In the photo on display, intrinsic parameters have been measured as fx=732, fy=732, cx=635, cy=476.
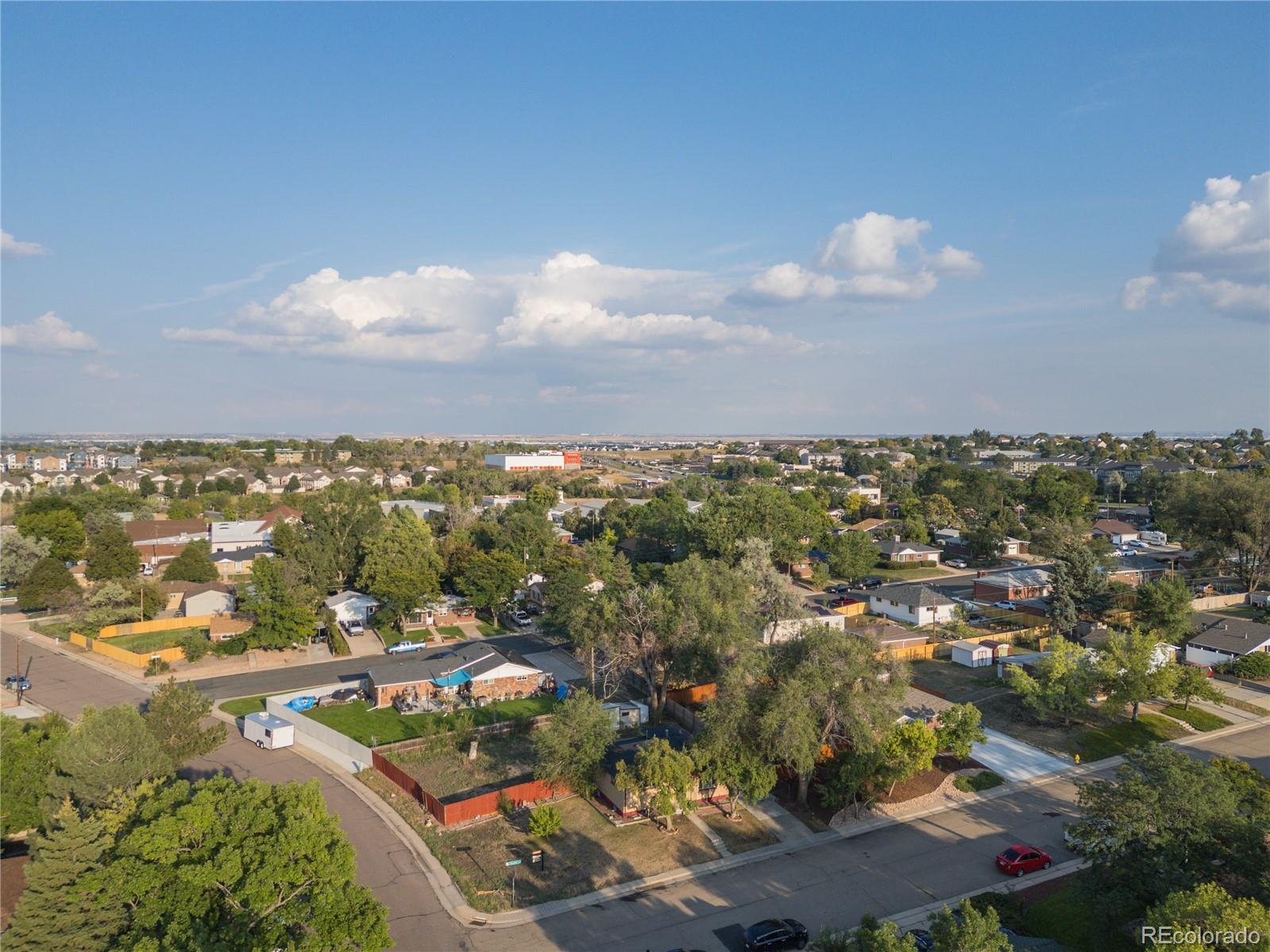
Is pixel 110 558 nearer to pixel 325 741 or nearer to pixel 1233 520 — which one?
pixel 325 741

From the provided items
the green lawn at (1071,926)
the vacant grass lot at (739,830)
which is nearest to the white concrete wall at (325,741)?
the vacant grass lot at (739,830)

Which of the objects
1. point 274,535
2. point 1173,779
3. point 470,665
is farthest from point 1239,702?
point 274,535

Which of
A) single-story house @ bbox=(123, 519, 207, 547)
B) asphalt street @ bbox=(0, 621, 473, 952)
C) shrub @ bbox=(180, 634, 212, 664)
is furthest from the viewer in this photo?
single-story house @ bbox=(123, 519, 207, 547)

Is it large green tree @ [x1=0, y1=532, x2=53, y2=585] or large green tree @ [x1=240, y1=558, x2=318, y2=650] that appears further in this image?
large green tree @ [x1=0, y1=532, x2=53, y2=585]

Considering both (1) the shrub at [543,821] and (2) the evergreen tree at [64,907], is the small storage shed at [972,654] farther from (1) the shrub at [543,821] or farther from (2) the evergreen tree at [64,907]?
(2) the evergreen tree at [64,907]

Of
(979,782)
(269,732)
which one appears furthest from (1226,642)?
(269,732)

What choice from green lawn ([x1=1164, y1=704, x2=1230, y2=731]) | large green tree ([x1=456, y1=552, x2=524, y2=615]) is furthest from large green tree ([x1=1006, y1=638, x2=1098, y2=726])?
large green tree ([x1=456, y1=552, x2=524, y2=615])

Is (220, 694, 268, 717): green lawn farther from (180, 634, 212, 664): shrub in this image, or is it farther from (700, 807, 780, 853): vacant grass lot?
(700, 807, 780, 853): vacant grass lot
